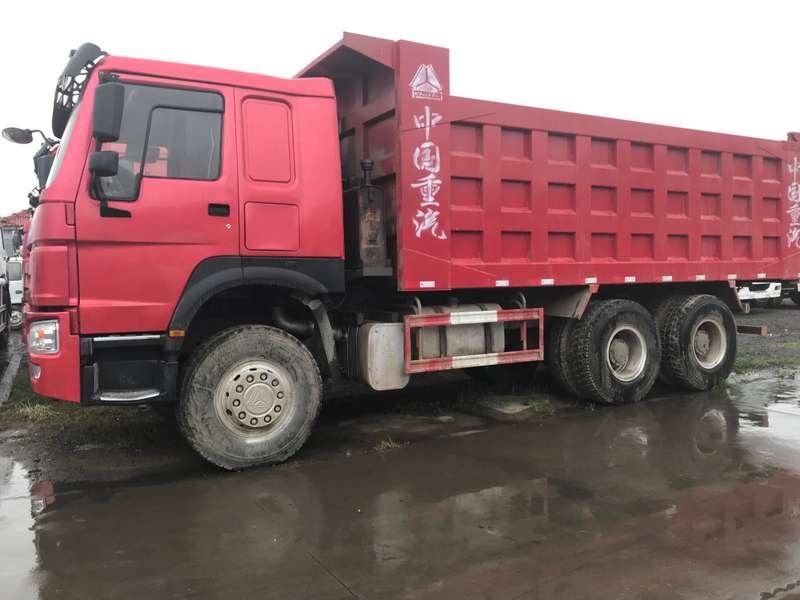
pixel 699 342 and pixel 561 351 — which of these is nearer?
pixel 561 351

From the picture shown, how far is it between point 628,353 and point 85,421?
5697mm

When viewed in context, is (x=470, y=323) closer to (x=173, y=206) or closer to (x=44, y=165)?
(x=173, y=206)

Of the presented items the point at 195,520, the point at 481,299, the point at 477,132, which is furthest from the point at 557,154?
the point at 195,520

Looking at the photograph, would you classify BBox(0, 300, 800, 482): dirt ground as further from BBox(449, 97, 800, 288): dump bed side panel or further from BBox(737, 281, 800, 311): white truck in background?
BBox(449, 97, 800, 288): dump bed side panel

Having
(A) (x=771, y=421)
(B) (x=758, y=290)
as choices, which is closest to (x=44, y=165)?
(A) (x=771, y=421)

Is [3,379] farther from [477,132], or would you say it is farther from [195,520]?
[477,132]

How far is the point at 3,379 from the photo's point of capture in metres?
8.82

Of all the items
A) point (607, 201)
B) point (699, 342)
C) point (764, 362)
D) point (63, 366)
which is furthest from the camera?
point (764, 362)

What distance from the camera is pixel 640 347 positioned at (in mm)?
7094

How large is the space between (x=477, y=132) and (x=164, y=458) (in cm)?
389

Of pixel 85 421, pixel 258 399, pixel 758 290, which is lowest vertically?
pixel 85 421

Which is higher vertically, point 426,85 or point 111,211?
point 426,85

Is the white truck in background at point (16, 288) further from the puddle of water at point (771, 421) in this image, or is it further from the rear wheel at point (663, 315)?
the puddle of water at point (771, 421)

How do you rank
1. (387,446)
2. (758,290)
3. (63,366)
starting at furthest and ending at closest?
1. (758,290)
2. (387,446)
3. (63,366)
